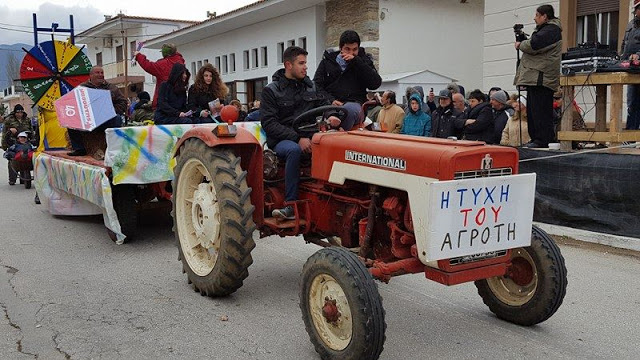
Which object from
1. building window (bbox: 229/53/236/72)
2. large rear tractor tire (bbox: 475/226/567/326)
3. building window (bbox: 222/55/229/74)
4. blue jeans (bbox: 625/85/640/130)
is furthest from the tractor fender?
building window (bbox: 222/55/229/74)

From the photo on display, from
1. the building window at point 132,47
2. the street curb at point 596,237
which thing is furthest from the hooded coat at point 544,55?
the building window at point 132,47

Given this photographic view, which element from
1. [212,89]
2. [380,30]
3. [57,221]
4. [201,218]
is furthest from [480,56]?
[201,218]

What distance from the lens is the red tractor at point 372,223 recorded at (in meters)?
3.42

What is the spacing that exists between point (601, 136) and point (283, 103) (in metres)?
3.82

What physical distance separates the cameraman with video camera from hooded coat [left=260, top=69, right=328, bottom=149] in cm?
340

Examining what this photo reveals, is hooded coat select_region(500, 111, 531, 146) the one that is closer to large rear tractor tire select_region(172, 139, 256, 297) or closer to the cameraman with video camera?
the cameraman with video camera

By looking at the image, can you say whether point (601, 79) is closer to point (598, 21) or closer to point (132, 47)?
point (598, 21)

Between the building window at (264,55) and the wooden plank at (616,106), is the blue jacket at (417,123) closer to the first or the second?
the wooden plank at (616,106)

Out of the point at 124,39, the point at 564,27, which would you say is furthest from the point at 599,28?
the point at 124,39

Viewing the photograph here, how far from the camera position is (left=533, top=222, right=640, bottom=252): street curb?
20.8ft

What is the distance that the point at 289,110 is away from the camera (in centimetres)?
502

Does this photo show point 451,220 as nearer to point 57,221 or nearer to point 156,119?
point 156,119

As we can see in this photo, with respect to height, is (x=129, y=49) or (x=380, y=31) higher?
(x=129, y=49)

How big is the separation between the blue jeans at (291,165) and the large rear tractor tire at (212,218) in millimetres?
330
